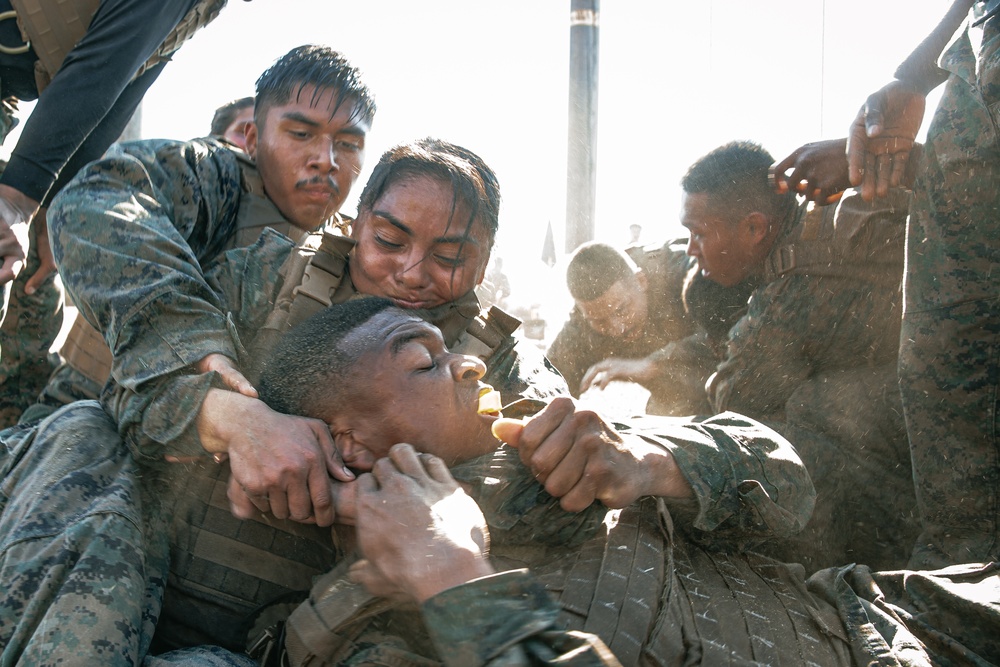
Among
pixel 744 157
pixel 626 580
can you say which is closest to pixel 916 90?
pixel 744 157

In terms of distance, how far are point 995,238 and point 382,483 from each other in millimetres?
2328

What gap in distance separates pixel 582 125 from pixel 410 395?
9.04 metres

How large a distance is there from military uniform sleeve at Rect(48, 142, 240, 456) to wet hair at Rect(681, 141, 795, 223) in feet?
9.25

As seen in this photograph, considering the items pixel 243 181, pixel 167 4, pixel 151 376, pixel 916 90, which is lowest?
pixel 151 376

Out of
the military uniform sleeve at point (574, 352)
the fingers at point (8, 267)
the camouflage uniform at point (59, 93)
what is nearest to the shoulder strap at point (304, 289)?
the fingers at point (8, 267)

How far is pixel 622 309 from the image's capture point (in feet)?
17.3

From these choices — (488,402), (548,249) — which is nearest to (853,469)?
(488,402)

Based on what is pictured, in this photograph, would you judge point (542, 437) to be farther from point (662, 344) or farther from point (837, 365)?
point (662, 344)

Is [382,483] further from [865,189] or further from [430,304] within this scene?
[865,189]

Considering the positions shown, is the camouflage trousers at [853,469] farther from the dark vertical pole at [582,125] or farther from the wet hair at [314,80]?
the dark vertical pole at [582,125]

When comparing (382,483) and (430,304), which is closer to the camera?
(382,483)

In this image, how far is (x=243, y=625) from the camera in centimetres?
226

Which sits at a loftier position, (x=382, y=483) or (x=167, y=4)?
→ (x=167, y=4)

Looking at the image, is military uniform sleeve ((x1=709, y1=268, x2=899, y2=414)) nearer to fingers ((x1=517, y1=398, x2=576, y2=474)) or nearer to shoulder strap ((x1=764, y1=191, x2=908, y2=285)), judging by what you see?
shoulder strap ((x1=764, y1=191, x2=908, y2=285))
